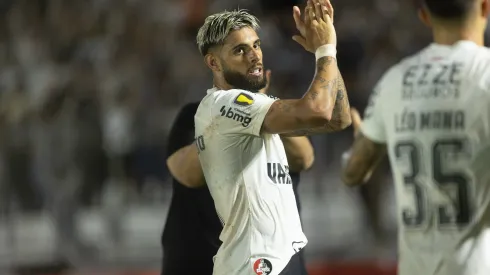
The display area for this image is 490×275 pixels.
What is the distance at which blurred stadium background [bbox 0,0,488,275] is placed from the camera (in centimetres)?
1093

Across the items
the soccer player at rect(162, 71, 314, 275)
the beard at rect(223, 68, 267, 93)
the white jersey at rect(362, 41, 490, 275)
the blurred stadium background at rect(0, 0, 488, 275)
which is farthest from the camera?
the blurred stadium background at rect(0, 0, 488, 275)

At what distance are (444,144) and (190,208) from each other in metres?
2.06

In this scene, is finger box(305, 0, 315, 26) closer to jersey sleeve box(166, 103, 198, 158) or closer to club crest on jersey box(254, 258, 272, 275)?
club crest on jersey box(254, 258, 272, 275)

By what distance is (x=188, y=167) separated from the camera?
5.53 metres

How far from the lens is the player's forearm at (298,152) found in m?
5.58

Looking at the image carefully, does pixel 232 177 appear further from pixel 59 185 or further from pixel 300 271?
pixel 59 185

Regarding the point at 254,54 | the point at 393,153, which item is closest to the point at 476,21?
the point at 393,153

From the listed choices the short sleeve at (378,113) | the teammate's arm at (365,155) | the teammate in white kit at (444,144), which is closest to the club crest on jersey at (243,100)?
the teammate's arm at (365,155)

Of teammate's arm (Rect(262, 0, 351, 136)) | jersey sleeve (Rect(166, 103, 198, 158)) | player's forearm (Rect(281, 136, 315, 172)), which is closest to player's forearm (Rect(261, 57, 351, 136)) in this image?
teammate's arm (Rect(262, 0, 351, 136))

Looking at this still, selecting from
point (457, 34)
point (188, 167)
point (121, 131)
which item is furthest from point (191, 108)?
point (121, 131)

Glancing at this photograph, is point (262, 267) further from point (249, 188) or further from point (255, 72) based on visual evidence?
point (255, 72)

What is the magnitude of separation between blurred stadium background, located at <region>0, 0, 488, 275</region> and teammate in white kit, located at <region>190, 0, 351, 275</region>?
5.46 m

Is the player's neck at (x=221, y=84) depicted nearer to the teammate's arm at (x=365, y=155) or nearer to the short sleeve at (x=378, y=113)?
the teammate's arm at (x=365, y=155)

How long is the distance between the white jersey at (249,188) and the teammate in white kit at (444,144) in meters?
0.73
